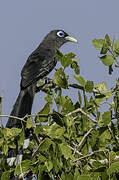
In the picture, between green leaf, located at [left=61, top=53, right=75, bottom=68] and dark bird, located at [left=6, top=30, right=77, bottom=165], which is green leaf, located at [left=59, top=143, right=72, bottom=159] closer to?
green leaf, located at [left=61, top=53, right=75, bottom=68]

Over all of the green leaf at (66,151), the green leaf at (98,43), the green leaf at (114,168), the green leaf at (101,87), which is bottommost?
the green leaf at (114,168)

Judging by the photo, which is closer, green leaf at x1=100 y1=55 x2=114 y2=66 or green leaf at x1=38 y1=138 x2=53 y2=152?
green leaf at x1=38 y1=138 x2=53 y2=152

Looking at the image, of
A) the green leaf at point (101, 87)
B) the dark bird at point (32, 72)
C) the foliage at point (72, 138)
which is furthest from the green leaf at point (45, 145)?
the dark bird at point (32, 72)

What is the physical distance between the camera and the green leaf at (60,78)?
3.17 m

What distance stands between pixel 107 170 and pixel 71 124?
52 centimetres

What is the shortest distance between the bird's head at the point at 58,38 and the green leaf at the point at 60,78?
3.96 m

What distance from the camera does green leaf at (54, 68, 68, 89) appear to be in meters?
3.17

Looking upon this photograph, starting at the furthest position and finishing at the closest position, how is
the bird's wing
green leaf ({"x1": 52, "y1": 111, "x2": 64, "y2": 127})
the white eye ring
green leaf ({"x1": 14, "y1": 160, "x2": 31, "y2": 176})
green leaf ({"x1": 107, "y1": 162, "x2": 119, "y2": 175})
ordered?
the white eye ring → the bird's wing → green leaf ({"x1": 52, "y1": 111, "x2": 64, "y2": 127}) → green leaf ({"x1": 14, "y1": 160, "x2": 31, "y2": 176}) → green leaf ({"x1": 107, "y1": 162, "x2": 119, "y2": 175})

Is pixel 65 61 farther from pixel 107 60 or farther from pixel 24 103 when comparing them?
pixel 24 103

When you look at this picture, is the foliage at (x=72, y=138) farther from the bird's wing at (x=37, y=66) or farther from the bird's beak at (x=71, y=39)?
the bird's beak at (x=71, y=39)

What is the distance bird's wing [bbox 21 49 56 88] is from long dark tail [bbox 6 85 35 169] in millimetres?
118

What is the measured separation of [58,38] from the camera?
7.51 m

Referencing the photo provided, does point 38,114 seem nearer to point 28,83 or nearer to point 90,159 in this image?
point 90,159

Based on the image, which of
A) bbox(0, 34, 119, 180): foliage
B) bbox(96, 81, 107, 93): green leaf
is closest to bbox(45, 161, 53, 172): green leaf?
bbox(0, 34, 119, 180): foliage
